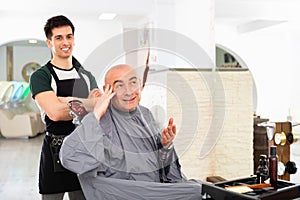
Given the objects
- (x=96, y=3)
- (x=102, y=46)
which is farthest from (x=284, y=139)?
(x=96, y=3)

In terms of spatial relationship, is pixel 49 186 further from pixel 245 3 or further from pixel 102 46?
pixel 245 3

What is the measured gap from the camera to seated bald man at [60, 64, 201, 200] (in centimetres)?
136

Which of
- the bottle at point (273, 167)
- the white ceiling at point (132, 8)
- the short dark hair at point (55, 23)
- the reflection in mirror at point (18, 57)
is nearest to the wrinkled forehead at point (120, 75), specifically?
the short dark hair at point (55, 23)

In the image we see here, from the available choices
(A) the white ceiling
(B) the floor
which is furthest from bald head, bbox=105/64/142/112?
(A) the white ceiling

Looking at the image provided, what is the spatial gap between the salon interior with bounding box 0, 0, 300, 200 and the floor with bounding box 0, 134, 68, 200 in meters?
0.01

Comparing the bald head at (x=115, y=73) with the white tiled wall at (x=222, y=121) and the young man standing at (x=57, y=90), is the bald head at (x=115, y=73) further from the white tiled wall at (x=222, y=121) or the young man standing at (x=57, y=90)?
the white tiled wall at (x=222, y=121)

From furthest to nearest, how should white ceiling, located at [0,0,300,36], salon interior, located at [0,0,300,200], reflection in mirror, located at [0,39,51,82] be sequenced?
1. reflection in mirror, located at [0,39,51,82]
2. white ceiling, located at [0,0,300,36]
3. salon interior, located at [0,0,300,200]

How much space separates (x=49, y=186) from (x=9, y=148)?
5.32 meters

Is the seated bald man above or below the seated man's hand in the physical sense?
below

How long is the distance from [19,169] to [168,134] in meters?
3.86

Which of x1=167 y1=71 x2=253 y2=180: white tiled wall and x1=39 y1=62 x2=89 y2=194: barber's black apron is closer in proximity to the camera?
x1=39 y1=62 x2=89 y2=194: barber's black apron

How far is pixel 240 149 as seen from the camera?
296 centimetres

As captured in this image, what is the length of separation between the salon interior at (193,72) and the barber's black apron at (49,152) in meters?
0.20

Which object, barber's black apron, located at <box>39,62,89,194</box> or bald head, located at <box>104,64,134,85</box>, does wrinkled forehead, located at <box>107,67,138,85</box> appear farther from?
barber's black apron, located at <box>39,62,89,194</box>
